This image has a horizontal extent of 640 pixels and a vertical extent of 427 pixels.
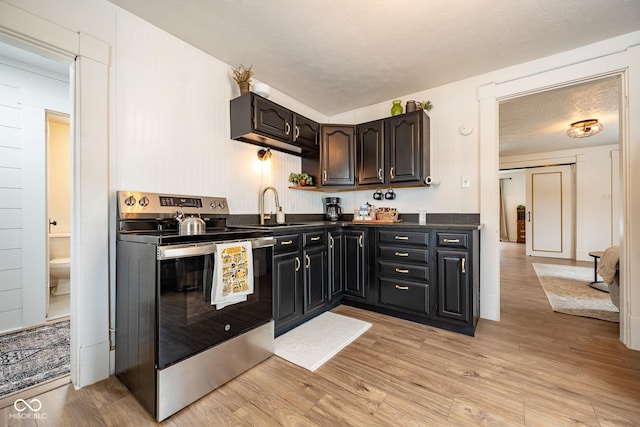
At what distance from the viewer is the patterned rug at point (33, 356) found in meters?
1.67

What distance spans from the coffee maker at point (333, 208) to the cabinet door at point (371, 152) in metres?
0.56

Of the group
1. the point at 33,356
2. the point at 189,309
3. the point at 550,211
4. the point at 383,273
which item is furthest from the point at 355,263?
the point at 550,211

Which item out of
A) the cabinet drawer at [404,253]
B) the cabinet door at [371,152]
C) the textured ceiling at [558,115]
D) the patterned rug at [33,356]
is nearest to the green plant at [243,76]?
the cabinet door at [371,152]

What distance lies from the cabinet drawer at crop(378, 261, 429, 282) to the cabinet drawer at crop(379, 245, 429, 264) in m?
0.06

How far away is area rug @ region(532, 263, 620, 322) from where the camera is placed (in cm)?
278

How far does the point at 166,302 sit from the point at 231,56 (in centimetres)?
216

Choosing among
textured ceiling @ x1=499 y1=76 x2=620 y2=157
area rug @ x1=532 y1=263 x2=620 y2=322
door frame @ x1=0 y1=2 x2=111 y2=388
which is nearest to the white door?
textured ceiling @ x1=499 y1=76 x2=620 y2=157

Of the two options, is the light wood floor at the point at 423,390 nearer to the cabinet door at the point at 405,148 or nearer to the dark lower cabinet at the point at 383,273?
the dark lower cabinet at the point at 383,273

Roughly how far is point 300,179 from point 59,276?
301 centimetres

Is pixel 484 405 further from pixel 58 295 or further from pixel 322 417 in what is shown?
pixel 58 295

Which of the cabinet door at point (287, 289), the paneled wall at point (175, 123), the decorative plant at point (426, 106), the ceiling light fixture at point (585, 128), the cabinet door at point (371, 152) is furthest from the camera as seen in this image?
the ceiling light fixture at point (585, 128)

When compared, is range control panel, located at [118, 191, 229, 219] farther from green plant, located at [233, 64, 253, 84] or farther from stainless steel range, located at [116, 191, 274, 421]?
green plant, located at [233, 64, 253, 84]

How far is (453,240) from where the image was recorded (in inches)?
92.2

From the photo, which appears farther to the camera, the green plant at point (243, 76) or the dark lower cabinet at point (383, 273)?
the green plant at point (243, 76)
